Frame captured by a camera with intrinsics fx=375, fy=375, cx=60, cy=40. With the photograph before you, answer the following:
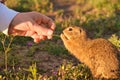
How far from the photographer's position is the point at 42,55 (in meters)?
6.58

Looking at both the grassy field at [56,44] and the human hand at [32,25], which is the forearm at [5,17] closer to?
the human hand at [32,25]

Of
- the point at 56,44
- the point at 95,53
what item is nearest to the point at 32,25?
the point at 95,53

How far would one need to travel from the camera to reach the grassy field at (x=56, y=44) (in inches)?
212

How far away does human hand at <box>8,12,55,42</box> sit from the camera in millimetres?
4266

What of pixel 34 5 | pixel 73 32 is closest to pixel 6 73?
pixel 73 32

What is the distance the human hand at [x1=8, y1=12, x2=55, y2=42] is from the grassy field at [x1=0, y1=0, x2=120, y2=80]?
0.54m

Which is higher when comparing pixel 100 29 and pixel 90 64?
pixel 90 64

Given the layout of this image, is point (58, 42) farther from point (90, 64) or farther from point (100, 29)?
point (90, 64)

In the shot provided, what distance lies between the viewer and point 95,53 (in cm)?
517

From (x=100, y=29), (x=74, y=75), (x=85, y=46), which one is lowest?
(x=100, y=29)

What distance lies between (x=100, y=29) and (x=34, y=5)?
244 centimetres

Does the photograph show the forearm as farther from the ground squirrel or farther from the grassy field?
the ground squirrel

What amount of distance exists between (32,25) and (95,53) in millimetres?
1260

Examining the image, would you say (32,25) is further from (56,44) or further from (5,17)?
(56,44)
